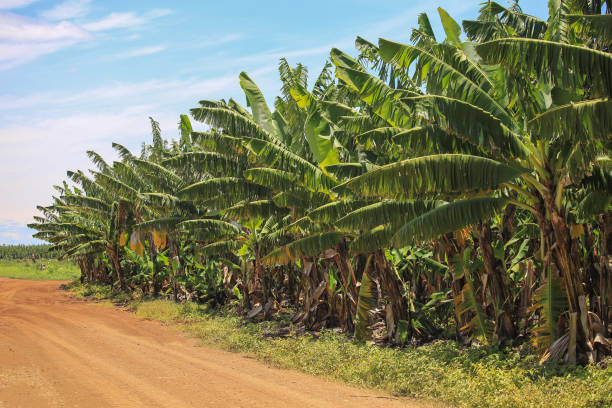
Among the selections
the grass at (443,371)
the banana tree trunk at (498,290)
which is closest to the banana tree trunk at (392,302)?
the grass at (443,371)

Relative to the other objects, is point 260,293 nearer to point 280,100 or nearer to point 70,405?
point 280,100

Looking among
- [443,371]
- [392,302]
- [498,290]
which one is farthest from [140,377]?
[498,290]

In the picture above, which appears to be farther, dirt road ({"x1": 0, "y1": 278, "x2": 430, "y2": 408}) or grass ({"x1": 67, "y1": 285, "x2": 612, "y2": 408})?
dirt road ({"x1": 0, "y1": 278, "x2": 430, "y2": 408})

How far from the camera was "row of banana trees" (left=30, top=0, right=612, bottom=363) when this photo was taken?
7293 mm

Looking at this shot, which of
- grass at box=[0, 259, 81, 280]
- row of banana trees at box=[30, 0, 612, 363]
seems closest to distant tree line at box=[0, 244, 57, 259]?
grass at box=[0, 259, 81, 280]

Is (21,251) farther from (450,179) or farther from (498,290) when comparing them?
(450,179)

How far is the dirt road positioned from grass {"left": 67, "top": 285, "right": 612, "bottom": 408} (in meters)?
0.50

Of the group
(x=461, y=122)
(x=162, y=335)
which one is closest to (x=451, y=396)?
(x=461, y=122)

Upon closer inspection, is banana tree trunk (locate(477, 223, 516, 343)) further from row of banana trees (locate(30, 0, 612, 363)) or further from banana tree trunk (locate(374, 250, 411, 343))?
banana tree trunk (locate(374, 250, 411, 343))

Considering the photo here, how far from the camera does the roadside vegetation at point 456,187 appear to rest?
7.29m

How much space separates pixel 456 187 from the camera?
7582 millimetres

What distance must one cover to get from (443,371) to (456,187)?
3.23 m

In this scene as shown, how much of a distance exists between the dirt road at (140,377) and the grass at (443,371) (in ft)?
1.65

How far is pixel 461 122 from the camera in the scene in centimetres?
737
